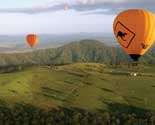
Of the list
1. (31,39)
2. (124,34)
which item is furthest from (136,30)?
(31,39)

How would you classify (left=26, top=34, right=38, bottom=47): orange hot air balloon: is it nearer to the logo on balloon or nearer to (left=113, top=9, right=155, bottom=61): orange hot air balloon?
the logo on balloon

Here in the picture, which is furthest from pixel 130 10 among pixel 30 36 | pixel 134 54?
pixel 30 36

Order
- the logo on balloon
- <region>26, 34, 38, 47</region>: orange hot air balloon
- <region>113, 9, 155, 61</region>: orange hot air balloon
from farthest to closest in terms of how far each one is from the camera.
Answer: <region>26, 34, 38, 47</region>: orange hot air balloon
the logo on balloon
<region>113, 9, 155, 61</region>: orange hot air balloon

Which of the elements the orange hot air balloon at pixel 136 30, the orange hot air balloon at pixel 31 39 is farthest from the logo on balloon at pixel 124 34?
the orange hot air balloon at pixel 31 39

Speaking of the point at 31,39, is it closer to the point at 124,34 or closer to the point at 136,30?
the point at 124,34

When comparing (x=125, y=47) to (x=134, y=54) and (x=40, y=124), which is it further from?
(x=40, y=124)

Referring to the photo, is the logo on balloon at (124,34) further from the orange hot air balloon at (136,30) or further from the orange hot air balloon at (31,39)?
the orange hot air balloon at (31,39)

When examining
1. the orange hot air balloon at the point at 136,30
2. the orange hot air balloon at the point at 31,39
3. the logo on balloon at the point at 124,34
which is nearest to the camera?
the orange hot air balloon at the point at 136,30

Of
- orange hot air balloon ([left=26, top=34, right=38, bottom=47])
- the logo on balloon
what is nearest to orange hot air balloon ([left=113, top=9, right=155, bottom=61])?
the logo on balloon
